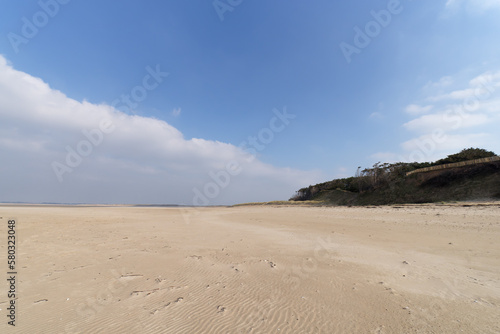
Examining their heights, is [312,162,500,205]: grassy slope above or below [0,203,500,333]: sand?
above

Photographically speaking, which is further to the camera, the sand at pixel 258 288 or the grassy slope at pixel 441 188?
the grassy slope at pixel 441 188

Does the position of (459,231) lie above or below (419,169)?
below

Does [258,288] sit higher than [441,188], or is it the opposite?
[441,188]

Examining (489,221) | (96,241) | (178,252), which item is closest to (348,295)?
(178,252)

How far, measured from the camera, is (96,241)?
8.52 metres

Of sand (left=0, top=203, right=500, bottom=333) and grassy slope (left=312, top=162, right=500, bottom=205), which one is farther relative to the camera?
grassy slope (left=312, top=162, right=500, bottom=205)

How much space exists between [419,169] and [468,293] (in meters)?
33.0

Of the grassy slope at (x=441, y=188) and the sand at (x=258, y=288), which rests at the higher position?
the grassy slope at (x=441, y=188)

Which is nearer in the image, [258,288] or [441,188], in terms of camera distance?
[258,288]

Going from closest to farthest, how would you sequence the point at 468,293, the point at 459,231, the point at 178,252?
the point at 468,293
the point at 178,252
the point at 459,231

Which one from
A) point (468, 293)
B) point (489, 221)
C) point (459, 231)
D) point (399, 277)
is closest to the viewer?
point (468, 293)

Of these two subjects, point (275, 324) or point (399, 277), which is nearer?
point (275, 324)

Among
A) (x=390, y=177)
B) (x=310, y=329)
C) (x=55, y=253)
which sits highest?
(x=390, y=177)

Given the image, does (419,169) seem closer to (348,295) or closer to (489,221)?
(489,221)
